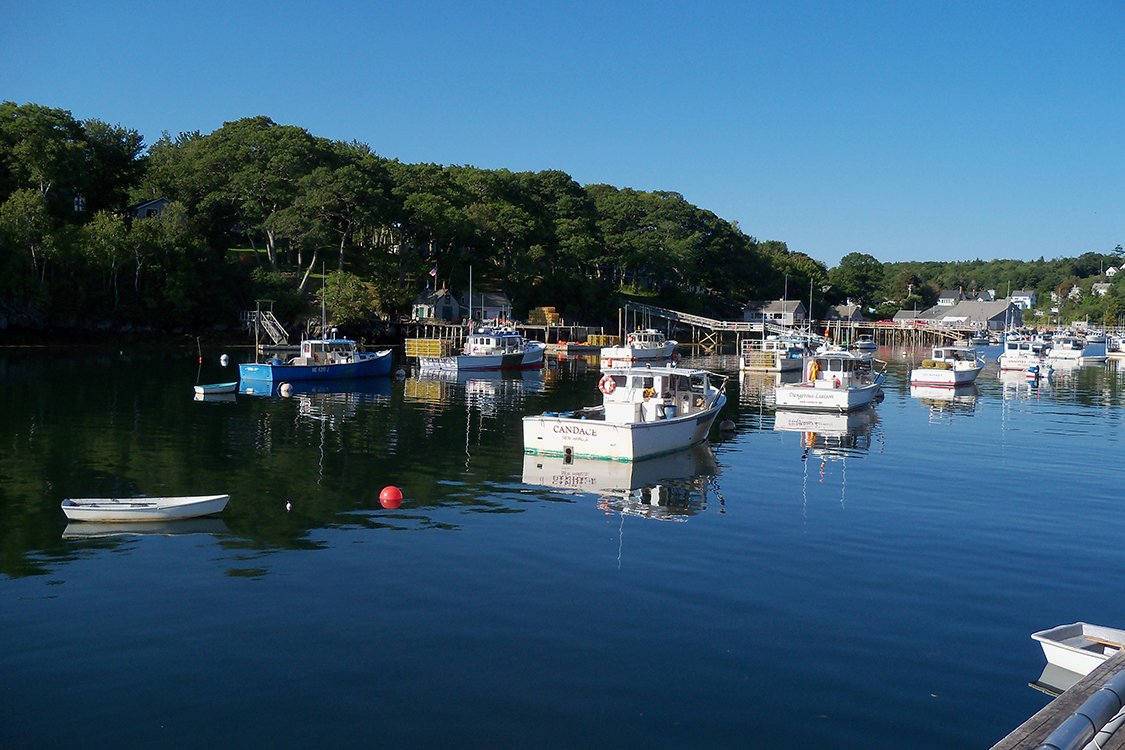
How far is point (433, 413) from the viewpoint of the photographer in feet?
135

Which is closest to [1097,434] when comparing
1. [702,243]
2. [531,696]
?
[531,696]

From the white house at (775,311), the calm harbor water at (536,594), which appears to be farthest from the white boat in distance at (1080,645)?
the white house at (775,311)

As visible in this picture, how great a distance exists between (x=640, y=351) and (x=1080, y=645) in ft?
228

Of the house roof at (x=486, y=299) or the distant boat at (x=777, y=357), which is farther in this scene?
the house roof at (x=486, y=299)

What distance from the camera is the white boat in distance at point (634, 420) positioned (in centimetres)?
2628

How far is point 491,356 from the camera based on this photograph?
6925 cm

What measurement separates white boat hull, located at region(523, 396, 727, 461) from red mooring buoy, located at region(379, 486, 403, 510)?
219 inches

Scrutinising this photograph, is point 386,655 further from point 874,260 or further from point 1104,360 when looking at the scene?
point 874,260

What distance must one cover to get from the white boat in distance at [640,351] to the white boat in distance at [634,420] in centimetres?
3966

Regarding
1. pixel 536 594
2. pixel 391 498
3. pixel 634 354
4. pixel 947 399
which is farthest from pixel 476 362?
pixel 536 594

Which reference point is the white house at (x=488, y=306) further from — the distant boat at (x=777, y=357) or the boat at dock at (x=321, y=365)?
the boat at dock at (x=321, y=365)

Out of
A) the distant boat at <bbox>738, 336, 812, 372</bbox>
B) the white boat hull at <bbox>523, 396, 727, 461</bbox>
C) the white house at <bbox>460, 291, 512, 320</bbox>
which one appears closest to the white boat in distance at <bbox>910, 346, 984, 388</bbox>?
the distant boat at <bbox>738, 336, 812, 372</bbox>

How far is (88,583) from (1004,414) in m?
44.5

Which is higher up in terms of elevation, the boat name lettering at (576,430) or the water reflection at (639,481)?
the boat name lettering at (576,430)
